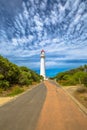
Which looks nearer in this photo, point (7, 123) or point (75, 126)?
point (75, 126)

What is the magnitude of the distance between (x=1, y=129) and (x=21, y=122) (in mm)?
1578

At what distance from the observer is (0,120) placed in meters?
10.8

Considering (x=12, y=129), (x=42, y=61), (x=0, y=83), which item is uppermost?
(x=42, y=61)

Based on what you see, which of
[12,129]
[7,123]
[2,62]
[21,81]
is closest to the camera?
[12,129]

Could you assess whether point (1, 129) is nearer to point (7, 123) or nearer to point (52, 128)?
point (7, 123)

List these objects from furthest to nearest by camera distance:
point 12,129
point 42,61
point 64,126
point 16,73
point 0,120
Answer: point 42,61, point 16,73, point 0,120, point 64,126, point 12,129

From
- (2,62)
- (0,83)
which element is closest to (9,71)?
(2,62)

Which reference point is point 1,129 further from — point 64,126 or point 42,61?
point 42,61

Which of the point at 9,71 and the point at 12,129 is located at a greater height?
the point at 9,71

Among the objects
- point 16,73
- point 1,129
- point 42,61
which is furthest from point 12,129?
point 42,61

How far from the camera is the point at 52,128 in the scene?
8.94m

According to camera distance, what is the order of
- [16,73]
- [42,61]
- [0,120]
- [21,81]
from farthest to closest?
[42,61] → [21,81] → [16,73] → [0,120]

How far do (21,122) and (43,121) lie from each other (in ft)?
3.44

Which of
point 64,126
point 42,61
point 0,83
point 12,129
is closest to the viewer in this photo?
point 12,129
